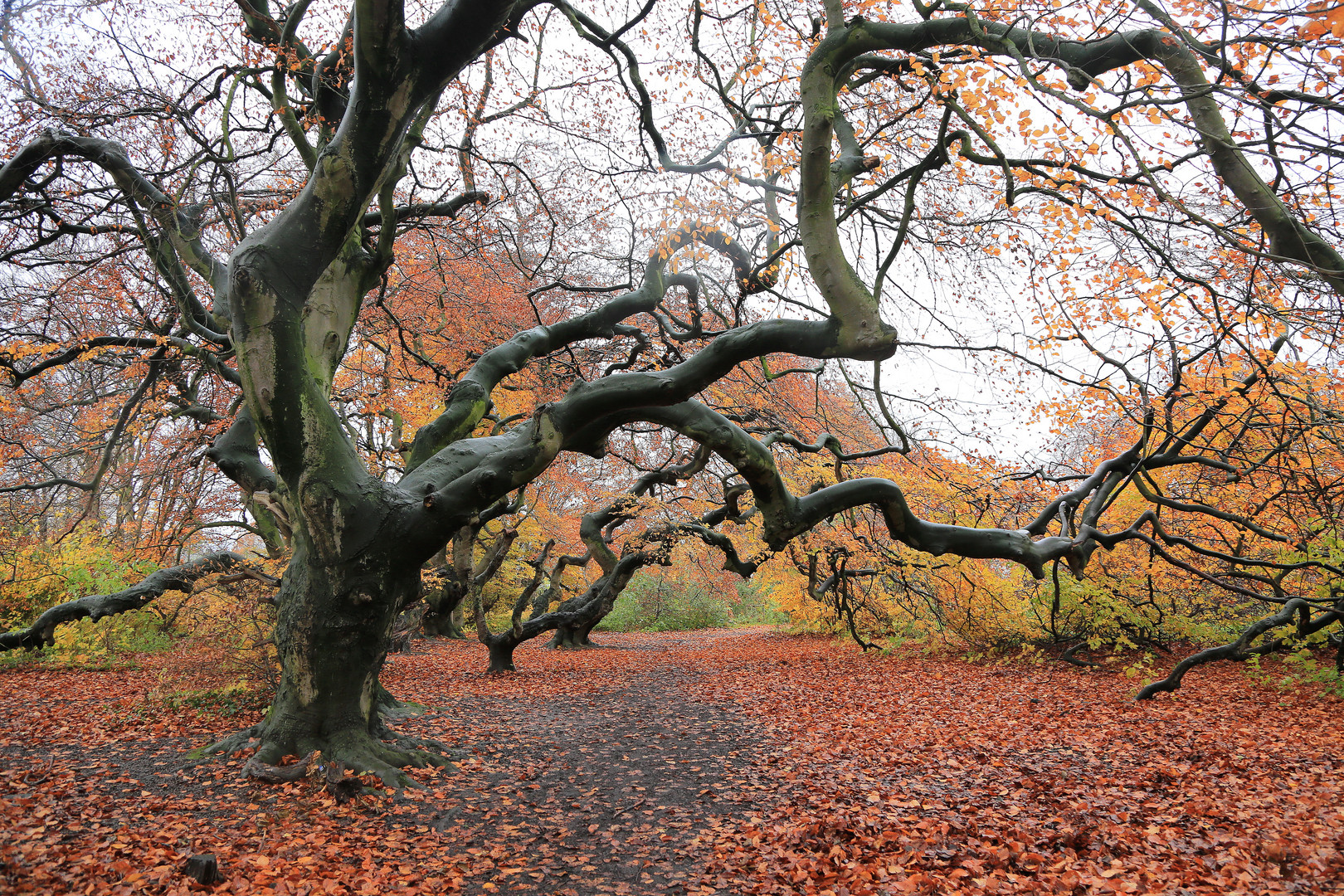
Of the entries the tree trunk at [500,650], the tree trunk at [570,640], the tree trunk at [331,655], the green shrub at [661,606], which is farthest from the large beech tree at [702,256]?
the green shrub at [661,606]

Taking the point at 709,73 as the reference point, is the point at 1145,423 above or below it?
below

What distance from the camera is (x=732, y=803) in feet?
15.4

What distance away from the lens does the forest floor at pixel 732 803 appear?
3.23 meters

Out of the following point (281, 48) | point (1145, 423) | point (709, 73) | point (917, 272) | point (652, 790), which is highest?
point (709, 73)

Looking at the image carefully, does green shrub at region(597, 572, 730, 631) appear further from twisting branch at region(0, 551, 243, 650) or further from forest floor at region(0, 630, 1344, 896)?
twisting branch at region(0, 551, 243, 650)

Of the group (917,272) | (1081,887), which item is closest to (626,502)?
(917,272)

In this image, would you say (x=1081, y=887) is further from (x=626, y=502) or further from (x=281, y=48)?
(x=626, y=502)

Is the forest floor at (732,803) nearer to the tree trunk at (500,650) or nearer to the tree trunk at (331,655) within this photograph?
the tree trunk at (331,655)

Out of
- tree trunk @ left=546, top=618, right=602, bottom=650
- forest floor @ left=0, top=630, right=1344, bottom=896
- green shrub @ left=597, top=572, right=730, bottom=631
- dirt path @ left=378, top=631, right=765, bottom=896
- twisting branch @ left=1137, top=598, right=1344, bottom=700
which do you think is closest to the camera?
forest floor @ left=0, top=630, right=1344, bottom=896

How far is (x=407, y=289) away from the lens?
34.0 feet

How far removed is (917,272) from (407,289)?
296 inches

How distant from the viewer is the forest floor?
3.23 metres

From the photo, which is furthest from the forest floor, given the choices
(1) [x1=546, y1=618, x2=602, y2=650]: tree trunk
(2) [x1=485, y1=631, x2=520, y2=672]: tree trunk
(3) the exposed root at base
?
(1) [x1=546, y1=618, x2=602, y2=650]: tree trunk

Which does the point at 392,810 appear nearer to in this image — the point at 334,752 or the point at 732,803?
the point at 334,752
